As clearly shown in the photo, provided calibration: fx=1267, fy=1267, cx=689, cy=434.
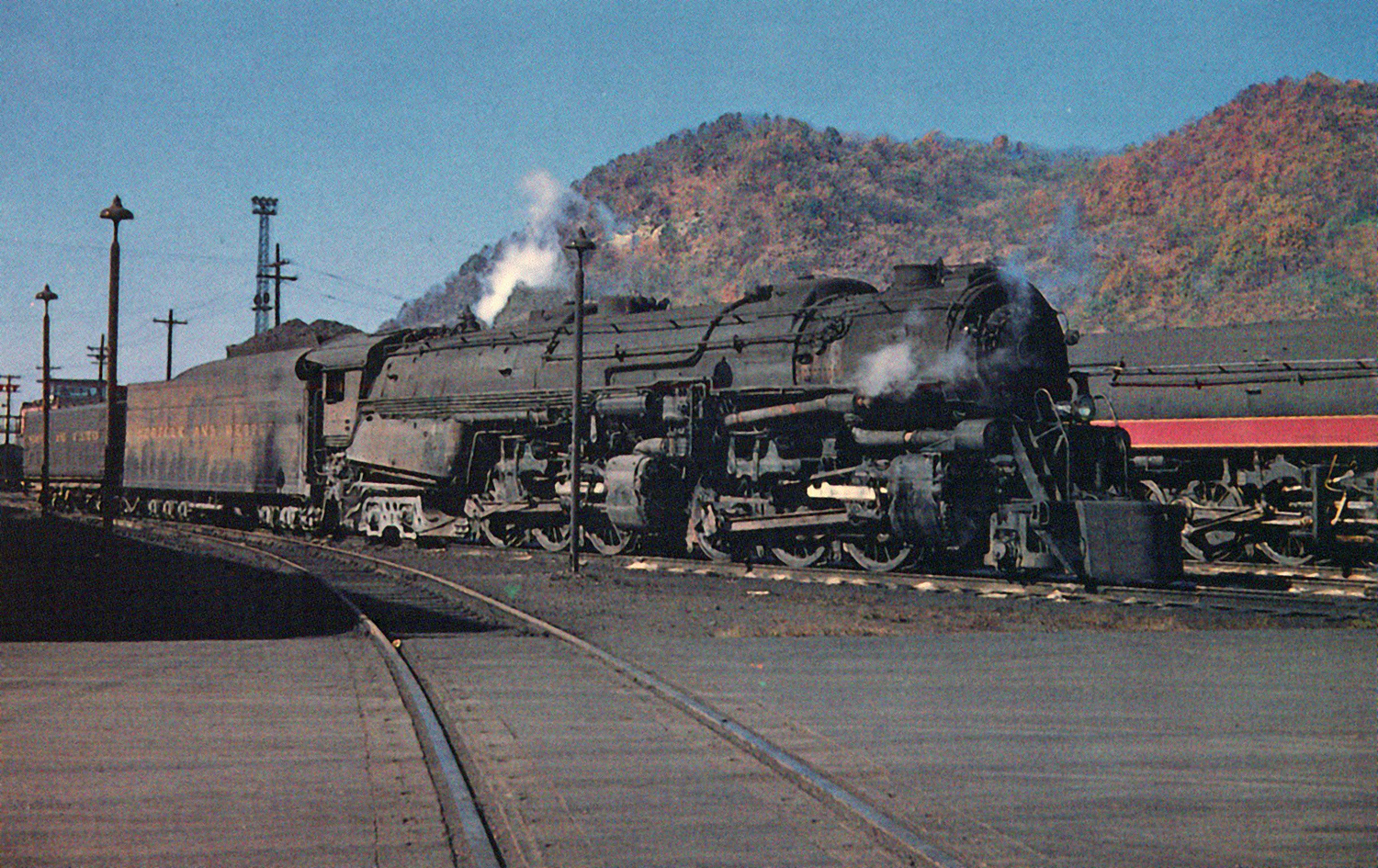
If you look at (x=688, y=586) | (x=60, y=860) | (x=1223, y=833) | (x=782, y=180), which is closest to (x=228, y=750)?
(x=60, y=860)

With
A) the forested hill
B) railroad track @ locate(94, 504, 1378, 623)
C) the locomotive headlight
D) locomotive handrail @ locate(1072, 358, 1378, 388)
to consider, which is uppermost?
the forested hill

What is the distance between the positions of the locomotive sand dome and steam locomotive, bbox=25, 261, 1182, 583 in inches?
1.3

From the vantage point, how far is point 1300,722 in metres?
7.64

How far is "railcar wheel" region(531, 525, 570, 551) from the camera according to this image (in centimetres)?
2214

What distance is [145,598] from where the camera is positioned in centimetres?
1455

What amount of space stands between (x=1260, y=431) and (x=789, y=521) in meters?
7.11

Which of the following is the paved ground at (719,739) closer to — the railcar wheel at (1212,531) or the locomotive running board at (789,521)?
the locomotive running board at (789,521)

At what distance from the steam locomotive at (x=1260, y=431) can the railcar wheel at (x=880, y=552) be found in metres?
3.60

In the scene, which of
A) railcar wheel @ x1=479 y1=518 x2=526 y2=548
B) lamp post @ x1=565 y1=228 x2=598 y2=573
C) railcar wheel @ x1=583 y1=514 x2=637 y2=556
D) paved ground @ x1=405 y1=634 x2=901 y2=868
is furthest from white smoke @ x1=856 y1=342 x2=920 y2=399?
railcar wheel @ x1=479 y1=518 x2=526 y2=548

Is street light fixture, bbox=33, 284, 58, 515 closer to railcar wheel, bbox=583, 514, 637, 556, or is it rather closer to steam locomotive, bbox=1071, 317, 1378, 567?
railcar wheel, bbox=583, 514, 637, 556

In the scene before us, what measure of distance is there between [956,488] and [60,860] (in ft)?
39.9

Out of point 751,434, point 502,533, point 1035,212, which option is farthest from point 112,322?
point 1035,212

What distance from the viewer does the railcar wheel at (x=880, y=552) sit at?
17.0 metres

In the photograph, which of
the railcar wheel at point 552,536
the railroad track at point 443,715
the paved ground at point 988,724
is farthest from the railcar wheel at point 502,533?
the paved ground at point 988,724
